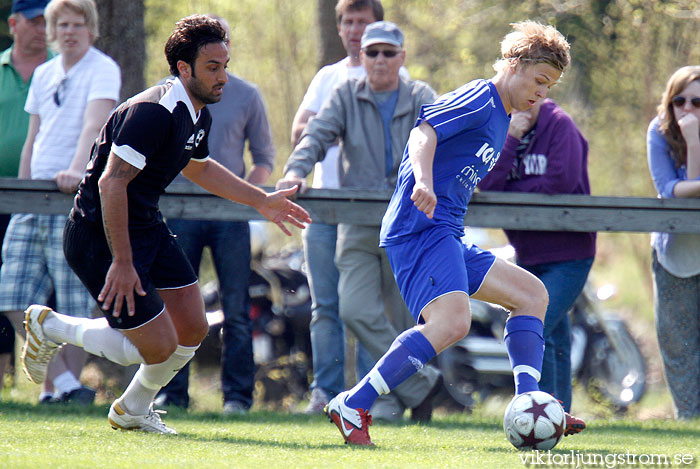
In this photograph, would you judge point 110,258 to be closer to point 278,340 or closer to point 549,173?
point 549,173

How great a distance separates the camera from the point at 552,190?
23.3 feet

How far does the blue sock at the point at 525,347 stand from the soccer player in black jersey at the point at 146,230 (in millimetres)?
1353

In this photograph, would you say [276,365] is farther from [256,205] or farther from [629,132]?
[629,132]

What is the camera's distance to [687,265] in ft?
23.5

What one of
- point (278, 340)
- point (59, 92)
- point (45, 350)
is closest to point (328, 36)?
point (278, 340)

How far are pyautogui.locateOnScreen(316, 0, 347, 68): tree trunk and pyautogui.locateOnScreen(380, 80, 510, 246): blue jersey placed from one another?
5.14 m

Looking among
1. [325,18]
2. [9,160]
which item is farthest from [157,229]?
[325,18]

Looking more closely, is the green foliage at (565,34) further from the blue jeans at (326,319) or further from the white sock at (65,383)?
the white sock at (65,383)

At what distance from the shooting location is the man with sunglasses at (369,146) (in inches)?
271

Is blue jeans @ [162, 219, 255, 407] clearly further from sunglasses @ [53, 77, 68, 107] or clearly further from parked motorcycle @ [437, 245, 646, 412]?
parked motorcycle @ [437, 245, 646, 412]

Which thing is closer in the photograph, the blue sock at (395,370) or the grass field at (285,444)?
the grass field at (285,444)

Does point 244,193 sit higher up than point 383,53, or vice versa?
point 383,53

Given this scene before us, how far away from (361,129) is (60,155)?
2.07 meters

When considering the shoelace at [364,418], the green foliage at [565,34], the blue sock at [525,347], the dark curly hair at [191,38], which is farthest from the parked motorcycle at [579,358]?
the dark curly hair at [191,38]
